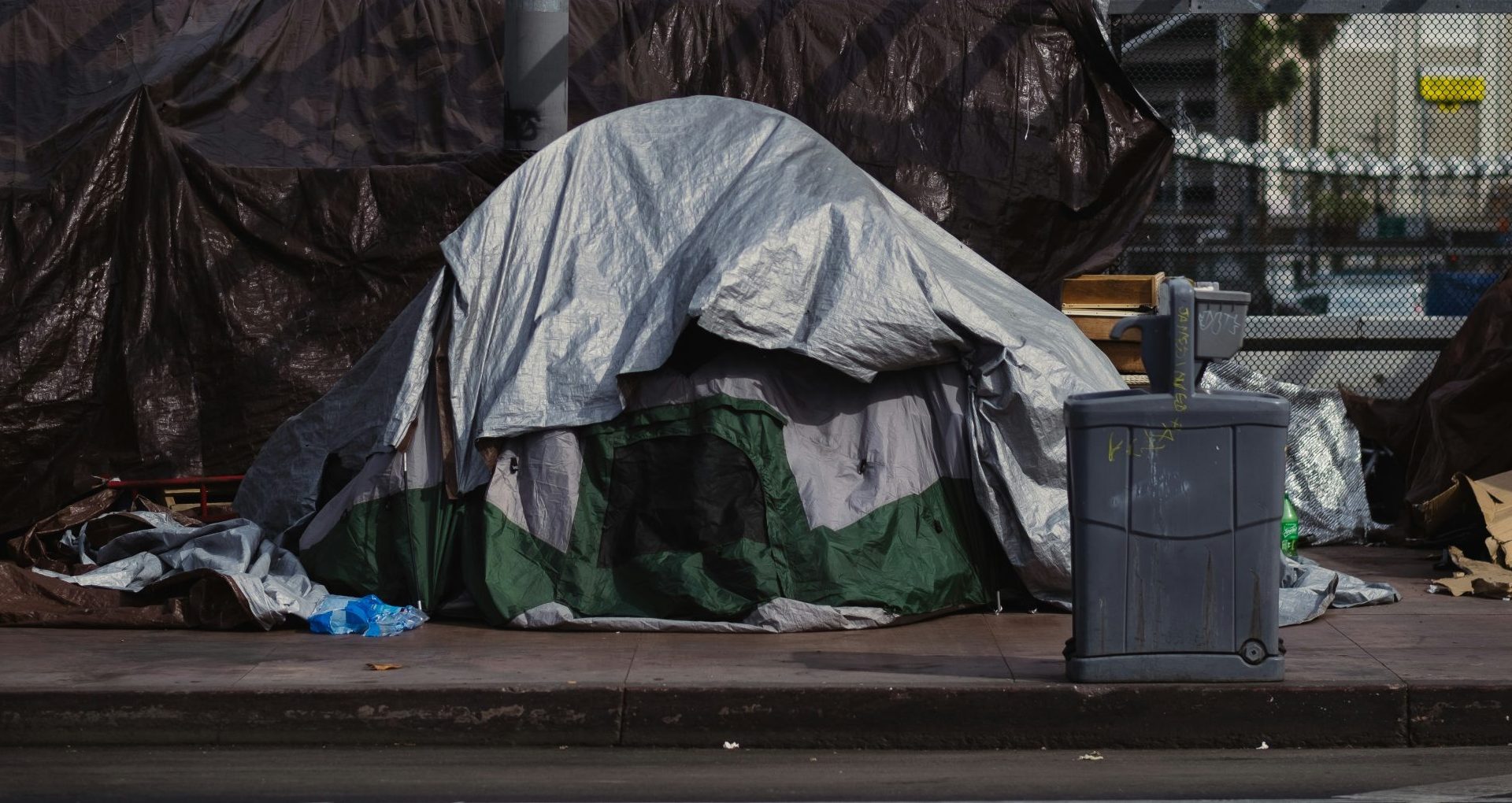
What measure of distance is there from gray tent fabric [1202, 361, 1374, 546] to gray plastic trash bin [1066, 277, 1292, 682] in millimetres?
3699

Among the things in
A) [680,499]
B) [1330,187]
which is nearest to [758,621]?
[680,499]

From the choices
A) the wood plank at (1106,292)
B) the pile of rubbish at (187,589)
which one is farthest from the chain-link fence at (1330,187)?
the pile of rubbish at (187,589)

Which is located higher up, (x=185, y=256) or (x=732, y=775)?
(x=185, y=256)

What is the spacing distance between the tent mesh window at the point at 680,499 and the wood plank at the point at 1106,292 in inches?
117

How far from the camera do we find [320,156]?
9156 millimetres

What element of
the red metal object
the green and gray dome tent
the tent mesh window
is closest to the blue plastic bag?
the green and gray dome tent

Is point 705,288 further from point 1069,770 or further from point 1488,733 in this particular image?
point 1488,733

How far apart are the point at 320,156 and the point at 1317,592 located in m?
5.74

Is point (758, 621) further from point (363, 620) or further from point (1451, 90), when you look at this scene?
point (1451, 90)

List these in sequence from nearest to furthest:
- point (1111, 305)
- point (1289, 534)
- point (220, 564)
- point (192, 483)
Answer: point (220, 564) → point (1289, 534) → point (192, 483) → point (1111, 305)

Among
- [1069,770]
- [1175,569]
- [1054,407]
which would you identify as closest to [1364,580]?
[1054,407]

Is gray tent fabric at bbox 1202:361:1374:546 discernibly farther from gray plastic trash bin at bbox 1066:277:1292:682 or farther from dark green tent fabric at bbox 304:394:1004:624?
gray plastic trash bin at bbox 1066:277:1292:682

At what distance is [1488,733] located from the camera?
18.2 ft

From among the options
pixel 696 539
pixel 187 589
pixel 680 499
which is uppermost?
pixel 680 499
